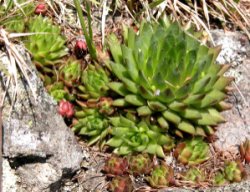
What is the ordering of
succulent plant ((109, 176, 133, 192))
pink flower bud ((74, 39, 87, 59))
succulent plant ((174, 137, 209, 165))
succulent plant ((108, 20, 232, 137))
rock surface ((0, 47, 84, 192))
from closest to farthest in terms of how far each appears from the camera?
1. rock surface ((0, 47, 84, 192))
2. succulent plant ((109, 176, 133, 192))
3. succulent plant ((108, 20, 232, 137))
4. succulent plant ((174, 137, 209, 165))
5. pink flower bud ((74, 39, 87, 59))

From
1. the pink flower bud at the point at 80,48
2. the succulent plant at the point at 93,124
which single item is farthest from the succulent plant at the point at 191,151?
the pink flower bud at the point at 80,48

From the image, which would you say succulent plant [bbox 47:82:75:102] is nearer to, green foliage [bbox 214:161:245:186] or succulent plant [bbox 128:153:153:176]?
succulent plant [bbox 128:153:153:176]

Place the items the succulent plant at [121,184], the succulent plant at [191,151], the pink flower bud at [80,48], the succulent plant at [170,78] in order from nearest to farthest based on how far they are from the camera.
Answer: the succulent plant at [121,184], the succulent plant at [170,78], the succulent plant at [191,151], the pink flower bud at [80,48]

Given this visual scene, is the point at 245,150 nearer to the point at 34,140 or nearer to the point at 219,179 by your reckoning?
the point at 219,179

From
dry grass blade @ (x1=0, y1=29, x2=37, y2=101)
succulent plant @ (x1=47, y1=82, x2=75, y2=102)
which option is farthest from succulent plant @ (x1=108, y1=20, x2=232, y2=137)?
dry grass blade @ (x1=0, y1=29, x2=37, y2=101)

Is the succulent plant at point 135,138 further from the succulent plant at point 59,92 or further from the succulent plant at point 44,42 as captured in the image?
the succulent plant at point 44,42

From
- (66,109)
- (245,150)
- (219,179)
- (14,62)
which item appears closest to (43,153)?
(66,109)
